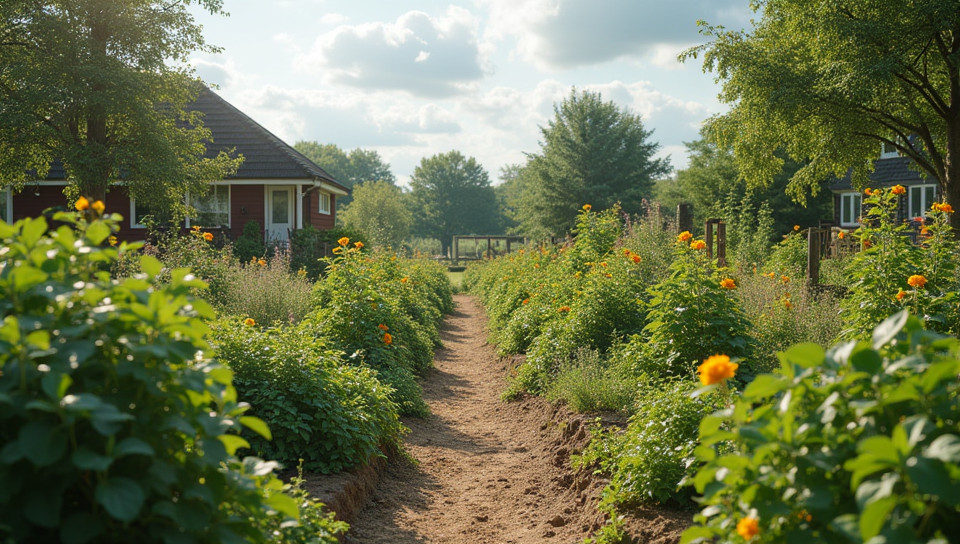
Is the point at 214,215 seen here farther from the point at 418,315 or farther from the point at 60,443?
the point at 60,443

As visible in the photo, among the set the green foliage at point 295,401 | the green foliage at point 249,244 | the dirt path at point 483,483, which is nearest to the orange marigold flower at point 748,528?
the dirt path at point 483,483

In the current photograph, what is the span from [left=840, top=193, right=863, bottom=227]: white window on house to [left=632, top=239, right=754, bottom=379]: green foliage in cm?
3044

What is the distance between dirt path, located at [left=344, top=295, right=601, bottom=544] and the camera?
15.9 feet

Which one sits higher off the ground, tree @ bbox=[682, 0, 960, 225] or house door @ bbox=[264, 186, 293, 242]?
tree @ bbox=[682, 0, 960, 225]

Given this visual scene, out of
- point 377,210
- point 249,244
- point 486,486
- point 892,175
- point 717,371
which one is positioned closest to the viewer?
point 717,371

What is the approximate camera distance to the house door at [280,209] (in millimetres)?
22297

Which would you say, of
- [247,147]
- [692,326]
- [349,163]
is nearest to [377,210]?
[247,147]

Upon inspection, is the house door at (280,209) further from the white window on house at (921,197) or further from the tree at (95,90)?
the white window on house at (921,197)

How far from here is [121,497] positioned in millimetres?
1732

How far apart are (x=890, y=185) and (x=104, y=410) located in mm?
34468

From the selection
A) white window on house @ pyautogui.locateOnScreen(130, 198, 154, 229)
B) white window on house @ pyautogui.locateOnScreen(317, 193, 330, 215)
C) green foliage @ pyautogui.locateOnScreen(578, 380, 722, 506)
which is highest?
white window on house @ pyautogui.locateOnScreen(317, 193, 330, 215)

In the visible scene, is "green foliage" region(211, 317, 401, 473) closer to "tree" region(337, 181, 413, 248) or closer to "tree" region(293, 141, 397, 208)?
"tree" region(337, 181, 413, 248)

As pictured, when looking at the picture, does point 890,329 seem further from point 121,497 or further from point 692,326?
point 692,326

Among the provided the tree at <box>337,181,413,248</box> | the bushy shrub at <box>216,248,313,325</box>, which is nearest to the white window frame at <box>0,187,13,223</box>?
the bushy shrub at <box>216,248,313,325</box>
